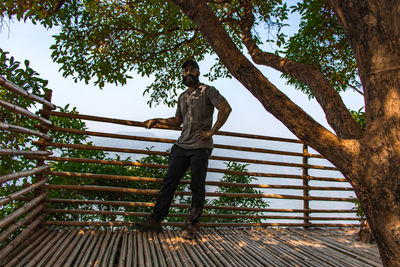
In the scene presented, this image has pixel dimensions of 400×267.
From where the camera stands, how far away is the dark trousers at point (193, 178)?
2871 mm

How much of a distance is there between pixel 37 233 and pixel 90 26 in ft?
Answer: 11.1

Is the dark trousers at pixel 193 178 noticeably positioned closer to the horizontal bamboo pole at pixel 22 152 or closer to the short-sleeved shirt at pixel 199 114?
the short-sleeved shirt at pixel 199 114

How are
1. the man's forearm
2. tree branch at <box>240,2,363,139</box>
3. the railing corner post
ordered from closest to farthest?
tree branch at <box>240,2,363,139</box> → the man's forearm → the railing corner post

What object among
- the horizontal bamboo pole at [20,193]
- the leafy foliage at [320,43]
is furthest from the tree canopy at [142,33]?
the horizontal bamboo pole at [20,193]

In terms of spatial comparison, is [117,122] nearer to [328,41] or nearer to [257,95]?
[257,95]

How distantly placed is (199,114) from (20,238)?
2.02 meters

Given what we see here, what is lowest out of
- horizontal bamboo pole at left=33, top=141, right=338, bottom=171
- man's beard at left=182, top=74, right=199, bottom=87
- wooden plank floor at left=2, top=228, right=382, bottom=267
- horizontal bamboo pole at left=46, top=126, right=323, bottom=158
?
wooden plank floor at left=2, top=228, right=382, bottom=267

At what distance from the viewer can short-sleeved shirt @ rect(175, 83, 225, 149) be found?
9.48 ft

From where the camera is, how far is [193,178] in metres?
2.90

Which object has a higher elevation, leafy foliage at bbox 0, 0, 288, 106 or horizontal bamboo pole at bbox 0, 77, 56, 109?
leafy foliage at bbox 0, 0, 288, 106

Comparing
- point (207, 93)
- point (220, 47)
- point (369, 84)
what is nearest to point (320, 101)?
point (369, 84)

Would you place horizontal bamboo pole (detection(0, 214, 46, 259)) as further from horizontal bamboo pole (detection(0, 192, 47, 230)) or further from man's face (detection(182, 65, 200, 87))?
man's face (detection(182, 65, 200, 87))

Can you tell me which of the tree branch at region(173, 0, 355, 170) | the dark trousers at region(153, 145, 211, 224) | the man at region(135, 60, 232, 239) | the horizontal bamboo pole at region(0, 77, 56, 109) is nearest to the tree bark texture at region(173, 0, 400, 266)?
the tree branch at region(173, 0, 355, 170)

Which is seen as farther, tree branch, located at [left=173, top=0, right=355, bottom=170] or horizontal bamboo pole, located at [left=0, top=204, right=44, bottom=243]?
horizontal bamboo pole, located at [left=0, top=204, right=44, bottom=243]
